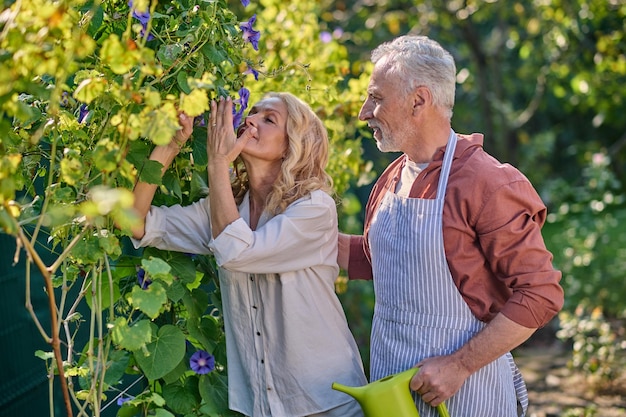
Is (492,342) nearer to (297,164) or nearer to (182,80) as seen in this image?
(297,164)

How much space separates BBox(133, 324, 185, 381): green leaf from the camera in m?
2.16

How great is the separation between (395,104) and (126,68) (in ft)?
3.47

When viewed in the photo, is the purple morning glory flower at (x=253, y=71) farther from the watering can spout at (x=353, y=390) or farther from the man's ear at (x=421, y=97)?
the watering can spout at (x=353, y=390)

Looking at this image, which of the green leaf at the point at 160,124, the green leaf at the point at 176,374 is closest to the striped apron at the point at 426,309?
the green leaf at the point at 176,374

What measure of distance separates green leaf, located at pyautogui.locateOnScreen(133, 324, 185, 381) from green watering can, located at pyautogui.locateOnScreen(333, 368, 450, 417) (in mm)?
391

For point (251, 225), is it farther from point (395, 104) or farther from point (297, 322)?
point (395, 104)

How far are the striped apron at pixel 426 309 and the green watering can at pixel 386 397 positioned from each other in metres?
0.13

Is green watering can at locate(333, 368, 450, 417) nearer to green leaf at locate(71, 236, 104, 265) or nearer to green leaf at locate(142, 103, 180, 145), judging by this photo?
green leaf at locate(71, 236, 104, 265)

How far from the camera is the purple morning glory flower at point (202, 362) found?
2.36 m

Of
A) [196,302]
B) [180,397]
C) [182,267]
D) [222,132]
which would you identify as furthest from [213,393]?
[222,132]

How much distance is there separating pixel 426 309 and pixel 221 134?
0.68 m

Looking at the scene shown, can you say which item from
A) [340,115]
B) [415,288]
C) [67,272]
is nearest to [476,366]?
[415,288]

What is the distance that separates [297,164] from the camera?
95.0 inches

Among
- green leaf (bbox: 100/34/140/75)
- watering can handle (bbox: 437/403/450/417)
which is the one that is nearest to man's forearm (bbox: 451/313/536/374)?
watering can handle (bbox: 437/403/450/417)
